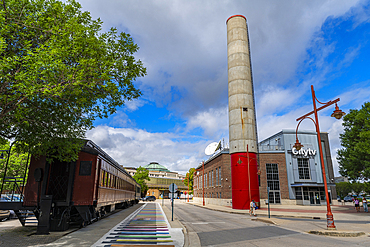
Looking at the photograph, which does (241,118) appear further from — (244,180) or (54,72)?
(54,72)

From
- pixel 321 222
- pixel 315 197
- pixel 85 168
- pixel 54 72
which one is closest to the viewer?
pixel 54 72

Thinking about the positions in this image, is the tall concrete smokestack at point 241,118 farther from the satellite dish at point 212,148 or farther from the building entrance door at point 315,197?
the satellite dish at point 212,148

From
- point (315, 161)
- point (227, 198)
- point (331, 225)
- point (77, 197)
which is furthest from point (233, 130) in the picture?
point (77, 197)

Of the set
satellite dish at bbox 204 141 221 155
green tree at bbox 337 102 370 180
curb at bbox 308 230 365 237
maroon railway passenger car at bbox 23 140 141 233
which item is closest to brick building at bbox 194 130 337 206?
satellite dish at bbox 204 141 221 155

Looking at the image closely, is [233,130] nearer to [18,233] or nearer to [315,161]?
[315,161]

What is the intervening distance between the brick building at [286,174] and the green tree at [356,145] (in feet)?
33.2

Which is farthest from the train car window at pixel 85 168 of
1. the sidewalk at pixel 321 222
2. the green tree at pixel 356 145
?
the green tree at pixel 356 145

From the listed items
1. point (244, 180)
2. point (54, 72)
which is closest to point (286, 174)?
point (244, 180)

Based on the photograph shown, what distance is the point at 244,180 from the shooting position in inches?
1356

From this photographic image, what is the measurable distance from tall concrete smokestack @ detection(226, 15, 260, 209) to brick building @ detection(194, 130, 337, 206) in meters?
6.58

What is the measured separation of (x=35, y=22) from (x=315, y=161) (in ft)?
161

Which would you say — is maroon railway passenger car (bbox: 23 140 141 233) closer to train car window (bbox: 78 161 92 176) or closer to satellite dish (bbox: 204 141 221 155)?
train car window (bbox: 78 161 92 176)

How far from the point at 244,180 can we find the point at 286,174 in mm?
14042

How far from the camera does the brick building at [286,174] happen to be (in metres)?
42.6
